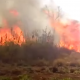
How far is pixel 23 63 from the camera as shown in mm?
46000

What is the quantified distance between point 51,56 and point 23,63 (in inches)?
298

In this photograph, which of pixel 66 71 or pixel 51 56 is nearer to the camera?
pixel 66 71

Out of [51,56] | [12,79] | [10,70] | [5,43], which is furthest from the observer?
[51,56]

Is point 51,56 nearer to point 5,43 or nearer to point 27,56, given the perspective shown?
point 27,56

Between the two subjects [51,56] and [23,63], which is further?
[51,56]

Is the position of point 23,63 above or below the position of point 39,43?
below

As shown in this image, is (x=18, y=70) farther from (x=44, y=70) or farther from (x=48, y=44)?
(x=48, y=44)

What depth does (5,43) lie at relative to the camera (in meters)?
46.8

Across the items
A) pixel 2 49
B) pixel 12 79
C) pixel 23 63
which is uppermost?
pixel 2 49

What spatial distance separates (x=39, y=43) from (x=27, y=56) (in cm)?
473

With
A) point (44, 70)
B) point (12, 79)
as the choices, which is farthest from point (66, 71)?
point (12, 79)

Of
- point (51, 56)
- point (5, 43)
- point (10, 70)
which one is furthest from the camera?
point (51, 56)

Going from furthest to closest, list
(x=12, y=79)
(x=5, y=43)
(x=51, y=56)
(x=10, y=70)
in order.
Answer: (x=51, y=56) < (x=5, y=43) < (x=10, y=70) < (x=12, y=79)

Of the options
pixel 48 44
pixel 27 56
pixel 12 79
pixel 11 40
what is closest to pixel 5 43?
pixel 11 40
